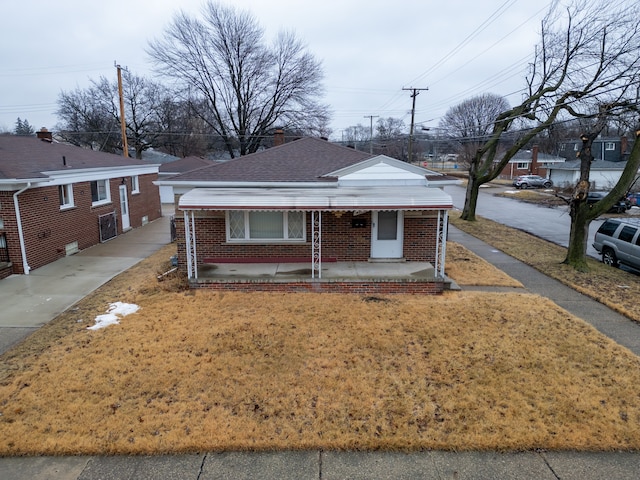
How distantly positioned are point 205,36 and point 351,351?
1340 inches

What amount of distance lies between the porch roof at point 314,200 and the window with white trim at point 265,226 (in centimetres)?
72

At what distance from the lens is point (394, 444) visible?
4.83 m

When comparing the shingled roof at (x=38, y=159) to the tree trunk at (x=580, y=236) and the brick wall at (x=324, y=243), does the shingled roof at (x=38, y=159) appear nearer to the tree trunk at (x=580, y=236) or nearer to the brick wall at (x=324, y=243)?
the brick wall at (x=324, y=243)

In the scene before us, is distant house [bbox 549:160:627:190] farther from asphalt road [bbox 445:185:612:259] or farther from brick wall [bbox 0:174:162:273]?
brick wall [bbox 0:174:162:273]

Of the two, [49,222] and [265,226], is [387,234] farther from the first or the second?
[49,222]

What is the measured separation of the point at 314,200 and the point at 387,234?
2702mm

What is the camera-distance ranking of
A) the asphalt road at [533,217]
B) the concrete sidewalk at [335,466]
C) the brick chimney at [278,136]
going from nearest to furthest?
the concrete sidewalk at [335,466] < the brick chimney at [278,136] < the asphalt road at [533,217]

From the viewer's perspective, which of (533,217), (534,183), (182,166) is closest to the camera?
(533,217)

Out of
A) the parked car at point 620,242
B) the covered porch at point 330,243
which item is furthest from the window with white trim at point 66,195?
the parked car at point 620,242

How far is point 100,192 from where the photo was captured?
1688 centimetres

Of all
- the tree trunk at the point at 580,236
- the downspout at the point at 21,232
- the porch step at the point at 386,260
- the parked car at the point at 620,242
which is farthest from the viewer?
the tree trunk at the point at 580,236

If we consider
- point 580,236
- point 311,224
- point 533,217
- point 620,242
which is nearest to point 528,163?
point 533,217

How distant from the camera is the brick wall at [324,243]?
1141 centimetres

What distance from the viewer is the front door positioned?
37.9 ft
